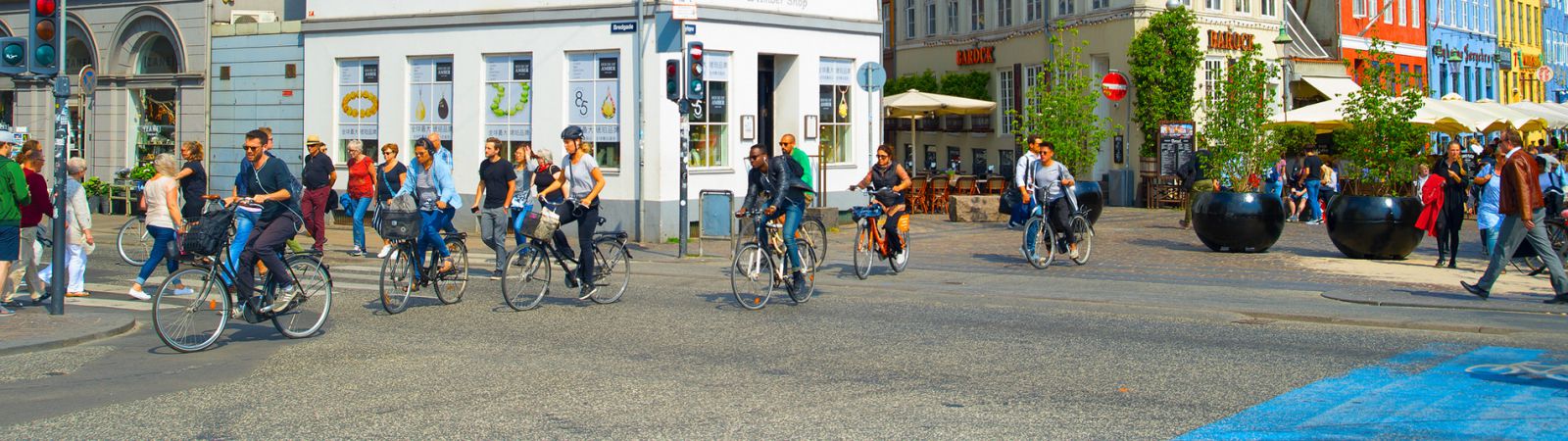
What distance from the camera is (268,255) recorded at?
9.95m

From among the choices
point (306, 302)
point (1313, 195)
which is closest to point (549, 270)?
point (306, 302)

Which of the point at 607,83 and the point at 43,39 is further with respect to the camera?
the point at 607,83

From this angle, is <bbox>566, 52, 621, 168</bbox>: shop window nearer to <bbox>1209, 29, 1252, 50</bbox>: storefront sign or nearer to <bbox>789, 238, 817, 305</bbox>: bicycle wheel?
<bbox>789, 238, 817, 305</bbox>: bicycle wheel

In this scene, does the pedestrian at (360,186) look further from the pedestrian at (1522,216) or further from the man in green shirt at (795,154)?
the pedestrian at (1522,216)

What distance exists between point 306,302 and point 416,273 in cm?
173

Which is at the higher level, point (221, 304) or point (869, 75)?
point (869, 75)

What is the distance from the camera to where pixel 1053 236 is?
16000 mm

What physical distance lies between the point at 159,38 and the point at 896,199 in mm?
17619

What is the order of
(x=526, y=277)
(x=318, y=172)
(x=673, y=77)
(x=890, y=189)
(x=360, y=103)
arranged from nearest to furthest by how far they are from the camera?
(x=526, y=277), (x=890, y=189), (x=318, y=172), (x=673, y=77), (x=360, y=103)

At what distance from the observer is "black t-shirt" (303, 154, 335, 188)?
17.2m

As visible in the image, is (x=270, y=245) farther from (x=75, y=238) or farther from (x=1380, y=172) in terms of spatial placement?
(x=1380, y=172)

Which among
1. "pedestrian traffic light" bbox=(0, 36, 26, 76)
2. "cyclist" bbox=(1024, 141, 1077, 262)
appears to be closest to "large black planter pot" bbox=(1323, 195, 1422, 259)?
"cyclist" bbox=(1024, 141, 1077, 262)

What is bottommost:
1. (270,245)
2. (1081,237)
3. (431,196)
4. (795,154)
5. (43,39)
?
(270,245)

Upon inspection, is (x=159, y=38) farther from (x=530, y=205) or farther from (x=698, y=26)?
(x=530, y=205)
